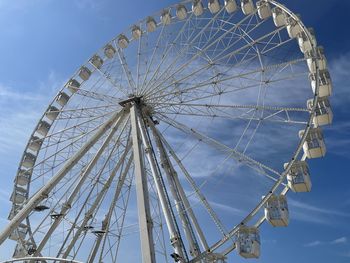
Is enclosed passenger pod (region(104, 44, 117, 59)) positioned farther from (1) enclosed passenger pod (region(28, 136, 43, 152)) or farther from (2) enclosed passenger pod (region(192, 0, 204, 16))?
(1) enclosed passenger pod (region(28, 136, 43, 152))

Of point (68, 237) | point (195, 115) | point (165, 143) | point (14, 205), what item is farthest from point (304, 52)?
point (14, 205)

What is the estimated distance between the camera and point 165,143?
22.0 metres

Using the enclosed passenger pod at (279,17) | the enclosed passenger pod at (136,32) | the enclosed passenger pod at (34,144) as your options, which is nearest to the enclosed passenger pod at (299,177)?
the enclosed passenger pod at (279,17)

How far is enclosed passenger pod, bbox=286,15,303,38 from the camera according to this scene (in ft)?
70.3

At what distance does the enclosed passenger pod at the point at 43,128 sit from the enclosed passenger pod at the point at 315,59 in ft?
47.4

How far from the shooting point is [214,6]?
25141 millimetres

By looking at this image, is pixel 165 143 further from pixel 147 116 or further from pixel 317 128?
pixel 317 128

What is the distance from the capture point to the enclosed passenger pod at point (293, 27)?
2143 centimetres

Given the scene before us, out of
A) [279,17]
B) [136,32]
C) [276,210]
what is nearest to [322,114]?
[276,210]

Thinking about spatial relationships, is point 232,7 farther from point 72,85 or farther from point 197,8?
point 72,85

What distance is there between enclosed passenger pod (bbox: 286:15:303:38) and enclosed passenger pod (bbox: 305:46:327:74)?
1167 mm

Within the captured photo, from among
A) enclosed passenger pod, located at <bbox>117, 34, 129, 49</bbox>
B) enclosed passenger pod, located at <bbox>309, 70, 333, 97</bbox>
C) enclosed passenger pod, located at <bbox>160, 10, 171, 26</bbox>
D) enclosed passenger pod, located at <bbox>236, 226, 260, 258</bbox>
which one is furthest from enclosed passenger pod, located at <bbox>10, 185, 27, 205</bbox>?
enclosed passenger pod, located at <bbox>309, 70, 333, 97</bbox>

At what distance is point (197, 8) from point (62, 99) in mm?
9057

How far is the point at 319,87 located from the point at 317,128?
218cm
